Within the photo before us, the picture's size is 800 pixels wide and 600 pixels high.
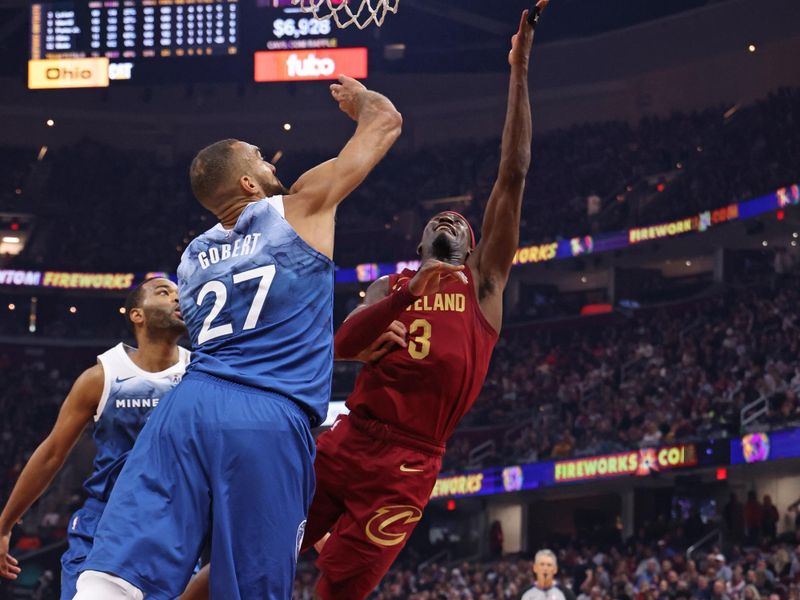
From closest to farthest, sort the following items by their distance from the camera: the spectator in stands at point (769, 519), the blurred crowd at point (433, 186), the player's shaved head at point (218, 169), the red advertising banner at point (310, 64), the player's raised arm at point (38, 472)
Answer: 1. the player's shaved head at point (218, 169)
2. the player's raised arm at point (38, 472)
3. the spectator in stands at point (769, 519)
4. the red advertising banner at point (310, 64)
5. the blurred crowd at point (433, 186)

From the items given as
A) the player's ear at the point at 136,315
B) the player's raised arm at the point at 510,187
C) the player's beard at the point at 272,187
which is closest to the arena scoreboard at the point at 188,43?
the player's ear at the point at 136,315

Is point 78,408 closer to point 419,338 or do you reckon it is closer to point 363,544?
point 363,544

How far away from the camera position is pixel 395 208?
1409 inches

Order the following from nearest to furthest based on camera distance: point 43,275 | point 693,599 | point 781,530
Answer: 1. point 693,599
2. point 781,530
3. point 43,275

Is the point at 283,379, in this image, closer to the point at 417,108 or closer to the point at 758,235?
the point at 758,235

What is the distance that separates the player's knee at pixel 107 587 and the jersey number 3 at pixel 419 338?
6.66 feet

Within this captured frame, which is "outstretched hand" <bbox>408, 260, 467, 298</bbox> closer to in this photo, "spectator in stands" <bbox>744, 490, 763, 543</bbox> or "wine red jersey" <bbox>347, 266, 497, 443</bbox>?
"wine red jersey" <bbox>347, 266, 497, 443</bbox>

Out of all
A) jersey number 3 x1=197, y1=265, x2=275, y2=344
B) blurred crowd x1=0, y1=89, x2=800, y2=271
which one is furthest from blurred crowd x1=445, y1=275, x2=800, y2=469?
jersey number 3 x1=197, y1=265, x2=275, y2=344

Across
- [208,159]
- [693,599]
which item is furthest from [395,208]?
[208,159]

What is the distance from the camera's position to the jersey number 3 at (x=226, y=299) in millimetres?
4176

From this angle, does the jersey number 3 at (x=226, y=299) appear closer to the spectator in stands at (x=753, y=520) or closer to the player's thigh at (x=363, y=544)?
the player's thigh at (x=363, y=544)

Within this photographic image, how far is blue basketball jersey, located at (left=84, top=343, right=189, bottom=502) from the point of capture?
606 cm

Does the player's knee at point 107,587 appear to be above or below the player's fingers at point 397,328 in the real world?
below

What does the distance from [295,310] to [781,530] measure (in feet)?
72.9
